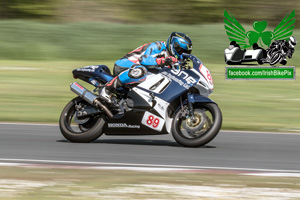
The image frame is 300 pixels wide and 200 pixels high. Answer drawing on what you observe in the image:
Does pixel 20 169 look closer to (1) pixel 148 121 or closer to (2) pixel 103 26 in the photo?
(1) pixel 148 121

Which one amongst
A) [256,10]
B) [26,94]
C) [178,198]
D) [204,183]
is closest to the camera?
[178,198]

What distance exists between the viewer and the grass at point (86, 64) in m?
12.8

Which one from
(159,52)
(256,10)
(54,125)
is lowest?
(54,125)

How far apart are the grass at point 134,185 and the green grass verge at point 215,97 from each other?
4.81m

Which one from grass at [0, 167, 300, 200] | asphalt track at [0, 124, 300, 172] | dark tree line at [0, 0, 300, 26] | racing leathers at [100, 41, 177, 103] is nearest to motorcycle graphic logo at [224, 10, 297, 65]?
dark tree line at [0, 0, 300, 26]

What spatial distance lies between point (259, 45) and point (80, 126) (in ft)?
43.0

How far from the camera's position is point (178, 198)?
5.61 m

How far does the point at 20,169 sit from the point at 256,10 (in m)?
21.1

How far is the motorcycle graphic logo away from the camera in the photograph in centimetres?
1989

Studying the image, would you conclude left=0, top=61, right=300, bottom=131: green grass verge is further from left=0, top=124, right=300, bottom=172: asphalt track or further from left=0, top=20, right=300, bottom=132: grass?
left=0, top=124, right=300, bottom=172: asphalt track

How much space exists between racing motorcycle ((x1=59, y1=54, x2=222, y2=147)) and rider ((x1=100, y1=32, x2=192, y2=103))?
0.10 m

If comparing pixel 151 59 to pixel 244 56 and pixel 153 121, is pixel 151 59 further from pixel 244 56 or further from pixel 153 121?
pixel 244 56

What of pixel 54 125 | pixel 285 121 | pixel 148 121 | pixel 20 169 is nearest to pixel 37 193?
pixel 20 169

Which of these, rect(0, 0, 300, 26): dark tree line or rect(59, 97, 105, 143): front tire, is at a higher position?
rect(0, 0, 300, 26): dark tree line
